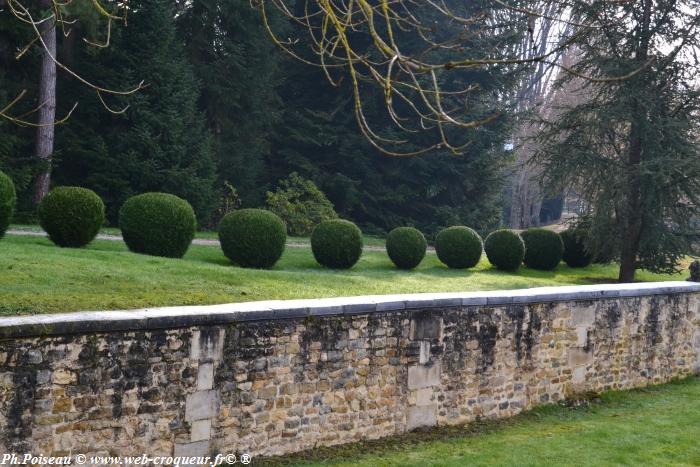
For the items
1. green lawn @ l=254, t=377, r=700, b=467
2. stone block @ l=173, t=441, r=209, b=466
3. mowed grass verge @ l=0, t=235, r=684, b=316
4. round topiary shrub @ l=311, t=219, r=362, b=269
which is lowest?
green lawn @ l=254, t=377, r=700, b=467

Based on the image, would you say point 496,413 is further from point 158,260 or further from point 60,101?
point 60,101

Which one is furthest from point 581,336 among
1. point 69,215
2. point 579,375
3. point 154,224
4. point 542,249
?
point 542,249

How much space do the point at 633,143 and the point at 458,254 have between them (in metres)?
5.78

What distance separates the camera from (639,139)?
18.7 meters

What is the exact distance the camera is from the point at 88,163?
65.8ft

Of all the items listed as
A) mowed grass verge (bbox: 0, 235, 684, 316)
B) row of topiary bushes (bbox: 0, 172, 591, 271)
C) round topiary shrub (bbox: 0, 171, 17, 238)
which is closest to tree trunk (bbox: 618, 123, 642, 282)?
row of topiary bushes (bbox: 0, 172, 591, 271)

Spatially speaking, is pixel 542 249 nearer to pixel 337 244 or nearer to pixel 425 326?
pixel 337 244

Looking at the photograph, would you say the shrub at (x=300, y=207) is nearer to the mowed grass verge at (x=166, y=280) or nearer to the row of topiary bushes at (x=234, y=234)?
the mowed grass verge at (x=166, y=280)

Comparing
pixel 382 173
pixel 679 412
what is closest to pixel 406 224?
pixel 382 173

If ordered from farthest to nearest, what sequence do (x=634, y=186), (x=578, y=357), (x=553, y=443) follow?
(x=634, y=186)
(x=578, y=357)
(x=553, y=443)

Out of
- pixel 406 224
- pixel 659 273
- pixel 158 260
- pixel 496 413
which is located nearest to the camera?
pixel 496 413

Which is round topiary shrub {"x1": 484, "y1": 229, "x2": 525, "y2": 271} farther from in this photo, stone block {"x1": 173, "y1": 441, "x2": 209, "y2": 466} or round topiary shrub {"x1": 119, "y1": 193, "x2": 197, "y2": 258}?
stone block {"x1": 173, "y1": 441, "x2": 209, "y2": 466}

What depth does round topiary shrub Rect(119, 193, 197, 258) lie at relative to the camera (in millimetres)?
12789

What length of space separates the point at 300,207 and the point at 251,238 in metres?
9.86
